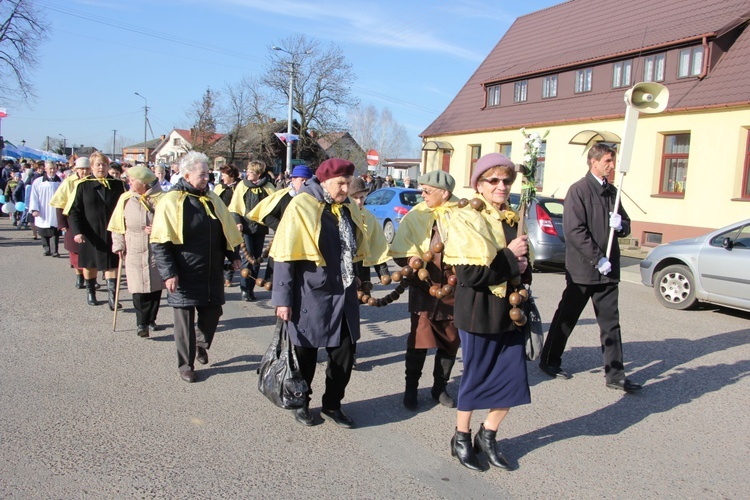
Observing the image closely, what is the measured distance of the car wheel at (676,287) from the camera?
8430mm

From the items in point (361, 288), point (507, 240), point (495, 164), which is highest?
point (495, 164)

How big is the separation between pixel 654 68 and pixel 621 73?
4.23ft

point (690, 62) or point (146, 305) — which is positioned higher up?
point (690, 62)

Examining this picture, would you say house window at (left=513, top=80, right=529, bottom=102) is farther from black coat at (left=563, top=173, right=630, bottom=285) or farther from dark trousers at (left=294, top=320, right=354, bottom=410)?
dark trousers at (left=294, top=320, right=354, bottom=410)

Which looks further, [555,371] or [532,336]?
[555,371]

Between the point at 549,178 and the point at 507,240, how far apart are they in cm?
1930

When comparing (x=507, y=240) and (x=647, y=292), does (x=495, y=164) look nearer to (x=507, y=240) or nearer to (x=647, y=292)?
(x=507, y=240)

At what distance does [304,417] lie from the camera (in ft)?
13.6

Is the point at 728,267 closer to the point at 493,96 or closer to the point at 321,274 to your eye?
the point at 321,274

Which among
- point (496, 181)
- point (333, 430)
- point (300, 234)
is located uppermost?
point (496, 181)

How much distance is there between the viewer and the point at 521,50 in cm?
2653

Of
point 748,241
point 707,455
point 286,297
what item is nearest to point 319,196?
point 286,297

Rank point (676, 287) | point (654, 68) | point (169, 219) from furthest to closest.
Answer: point (654, 68), point (676, 287), point (169, 219)

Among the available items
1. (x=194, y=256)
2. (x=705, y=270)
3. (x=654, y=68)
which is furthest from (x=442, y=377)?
(x=654, y=68)
